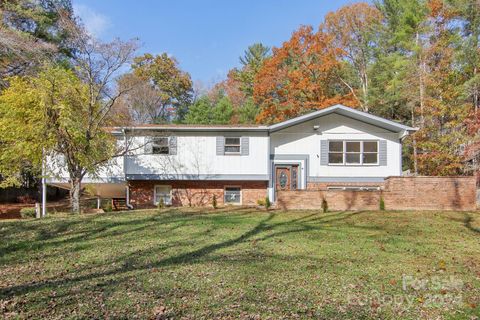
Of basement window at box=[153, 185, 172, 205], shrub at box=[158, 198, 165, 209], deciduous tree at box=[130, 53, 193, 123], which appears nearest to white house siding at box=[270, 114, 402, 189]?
basement window at box=[153, 185, 172, 205]

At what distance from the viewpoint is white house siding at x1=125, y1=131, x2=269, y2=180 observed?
18.3 metres

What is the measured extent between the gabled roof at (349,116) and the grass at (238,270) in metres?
8.24

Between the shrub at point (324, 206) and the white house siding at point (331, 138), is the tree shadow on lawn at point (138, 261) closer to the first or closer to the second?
the shrub at point (324, 206)

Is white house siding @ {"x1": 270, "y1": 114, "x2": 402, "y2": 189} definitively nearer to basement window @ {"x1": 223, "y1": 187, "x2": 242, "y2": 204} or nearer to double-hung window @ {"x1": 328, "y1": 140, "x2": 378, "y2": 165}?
double-hung window @ {"x1": 328, "y1": 140, "x2": 378, "y2": 165}

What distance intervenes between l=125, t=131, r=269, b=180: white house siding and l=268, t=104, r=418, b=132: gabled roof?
113 cm

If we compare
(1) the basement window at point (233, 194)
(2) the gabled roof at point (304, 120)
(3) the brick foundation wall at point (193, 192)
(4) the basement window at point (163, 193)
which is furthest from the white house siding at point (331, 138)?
(4) the basement window at point (163, 193)

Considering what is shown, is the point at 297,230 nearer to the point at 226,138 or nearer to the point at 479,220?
the point at 479,220

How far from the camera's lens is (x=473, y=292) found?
5113 millimetres

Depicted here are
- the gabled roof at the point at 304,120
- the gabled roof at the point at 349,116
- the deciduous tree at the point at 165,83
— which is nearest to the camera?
the gabled roof at the point at 304,120

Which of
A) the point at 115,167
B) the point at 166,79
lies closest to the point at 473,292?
the point at 115,167

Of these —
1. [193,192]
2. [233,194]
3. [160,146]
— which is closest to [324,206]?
[233,194]

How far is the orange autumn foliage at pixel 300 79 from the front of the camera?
27.9 meters

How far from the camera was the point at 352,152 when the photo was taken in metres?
18.9

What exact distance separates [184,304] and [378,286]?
8.80ft
